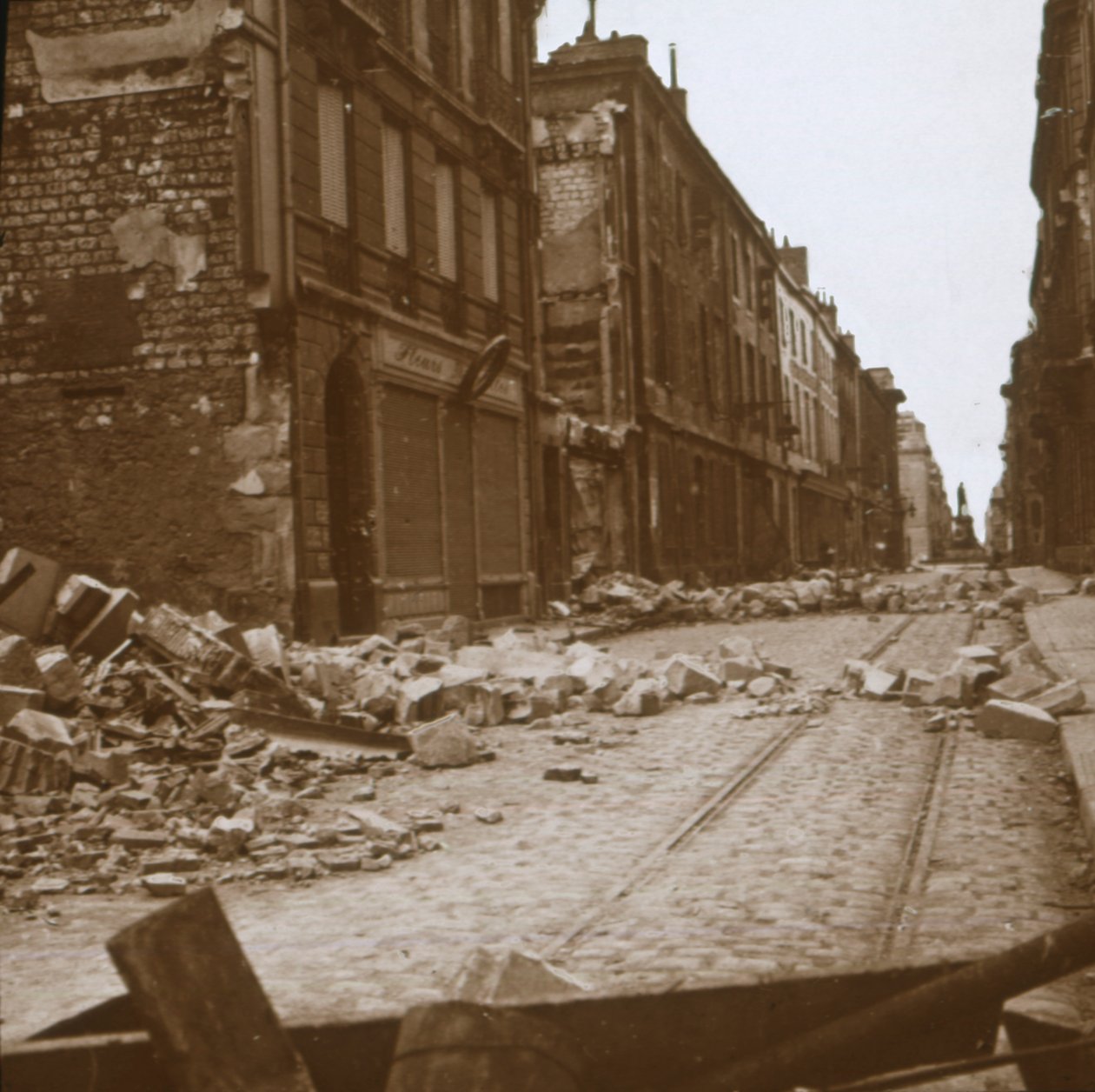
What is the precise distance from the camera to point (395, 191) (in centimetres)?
1859

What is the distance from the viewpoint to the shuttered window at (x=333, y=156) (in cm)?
1656

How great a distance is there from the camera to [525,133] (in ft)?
76.9

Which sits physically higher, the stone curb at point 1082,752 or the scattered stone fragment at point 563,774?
the stone curb at point 1082,752

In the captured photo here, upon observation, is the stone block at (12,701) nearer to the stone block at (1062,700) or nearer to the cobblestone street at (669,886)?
the cobblestone street at (669,886)

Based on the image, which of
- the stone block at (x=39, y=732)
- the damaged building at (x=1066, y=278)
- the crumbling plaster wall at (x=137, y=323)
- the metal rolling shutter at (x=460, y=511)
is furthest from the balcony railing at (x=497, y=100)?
the stone block at (x=39, y=732)

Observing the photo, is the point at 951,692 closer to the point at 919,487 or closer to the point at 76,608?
the point at 76,608

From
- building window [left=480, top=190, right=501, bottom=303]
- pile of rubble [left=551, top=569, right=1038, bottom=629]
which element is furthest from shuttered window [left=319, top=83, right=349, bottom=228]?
pile of rubble [left=551, top=569, right=1038, bottom=629]

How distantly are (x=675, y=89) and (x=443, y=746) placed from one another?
30988 millimetres

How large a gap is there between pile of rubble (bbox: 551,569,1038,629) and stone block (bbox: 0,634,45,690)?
1308 cm

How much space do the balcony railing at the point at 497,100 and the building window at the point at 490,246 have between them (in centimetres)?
108

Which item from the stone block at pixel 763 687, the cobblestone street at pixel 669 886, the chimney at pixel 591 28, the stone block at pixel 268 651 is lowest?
the cobblestone street at pixel 669 886

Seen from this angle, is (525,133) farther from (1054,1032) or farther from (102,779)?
(1054,1032)

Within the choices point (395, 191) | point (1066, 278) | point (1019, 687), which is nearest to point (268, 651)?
point (1019, 687)

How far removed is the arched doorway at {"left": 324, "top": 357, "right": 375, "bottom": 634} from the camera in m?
16.8
